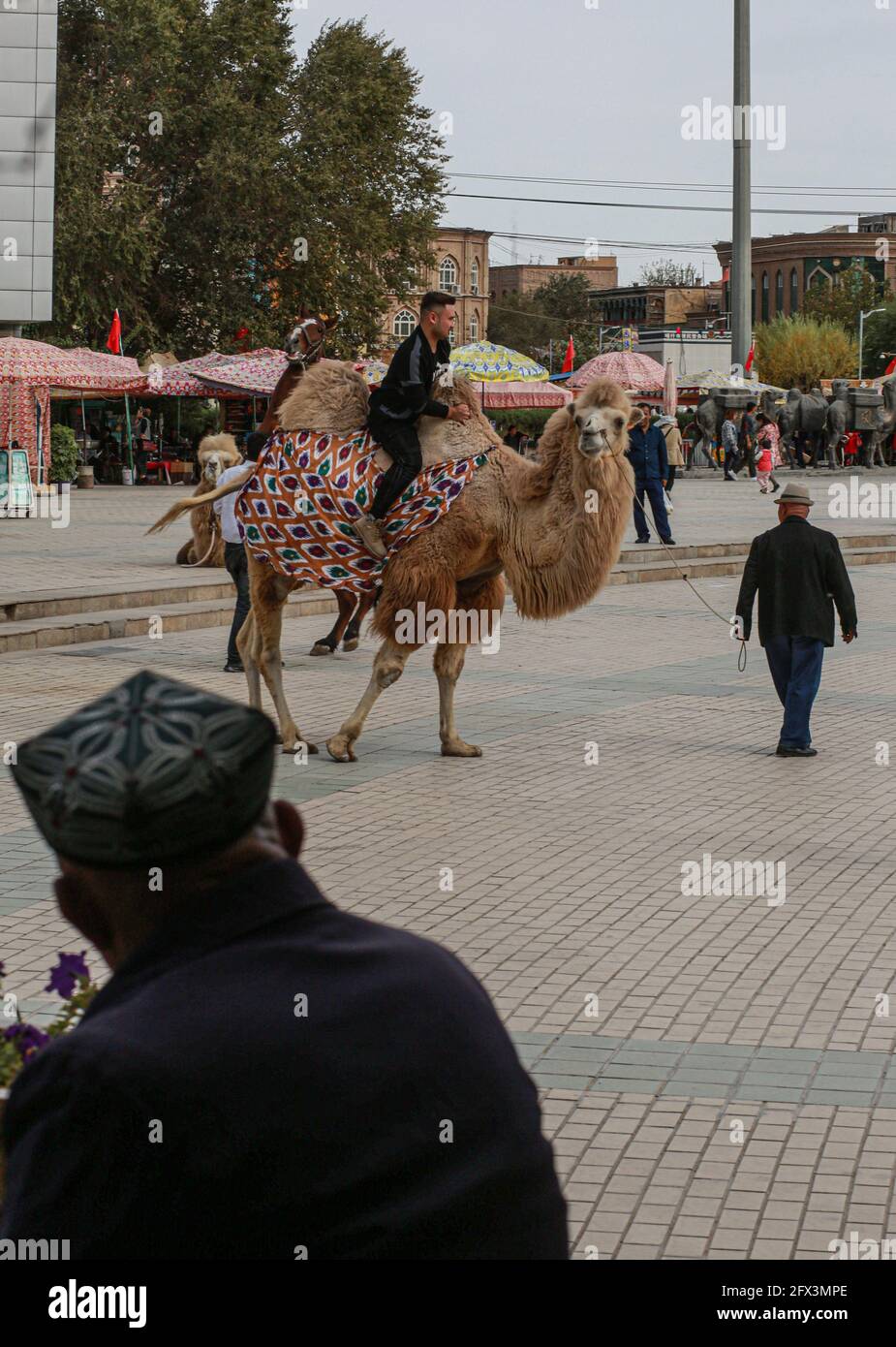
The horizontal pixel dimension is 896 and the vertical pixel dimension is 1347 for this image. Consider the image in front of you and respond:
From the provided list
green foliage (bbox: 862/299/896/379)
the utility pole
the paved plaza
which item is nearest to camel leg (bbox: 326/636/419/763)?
the paved plaza

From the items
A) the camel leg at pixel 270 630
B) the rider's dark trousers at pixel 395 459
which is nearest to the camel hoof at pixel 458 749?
the camel leg at pixel 270 630

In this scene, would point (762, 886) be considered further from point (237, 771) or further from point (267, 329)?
point (267, 329)

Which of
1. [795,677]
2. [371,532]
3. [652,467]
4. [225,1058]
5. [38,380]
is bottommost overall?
[225,1058]

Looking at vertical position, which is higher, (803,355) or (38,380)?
(803,355)

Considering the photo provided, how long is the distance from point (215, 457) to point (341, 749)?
6001mm

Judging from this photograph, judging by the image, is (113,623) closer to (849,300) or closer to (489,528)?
(489,528)

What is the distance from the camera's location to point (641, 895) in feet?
26.4

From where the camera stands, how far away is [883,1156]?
5141mm

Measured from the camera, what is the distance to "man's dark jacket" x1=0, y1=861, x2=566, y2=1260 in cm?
192

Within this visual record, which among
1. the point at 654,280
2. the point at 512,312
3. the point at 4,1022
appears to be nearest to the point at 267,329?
the point at 4,1022

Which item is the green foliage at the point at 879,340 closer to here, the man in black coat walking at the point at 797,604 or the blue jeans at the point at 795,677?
the man in black coat walking at the point at 797,604

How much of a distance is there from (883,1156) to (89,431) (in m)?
49.7

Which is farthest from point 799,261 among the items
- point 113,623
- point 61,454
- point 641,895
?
point 641,895

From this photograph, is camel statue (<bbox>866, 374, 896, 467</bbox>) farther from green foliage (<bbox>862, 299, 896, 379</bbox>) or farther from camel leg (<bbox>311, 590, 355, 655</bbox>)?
green foliage (<bbox>862, 299, 896, 379</bbox>)
